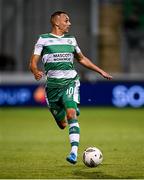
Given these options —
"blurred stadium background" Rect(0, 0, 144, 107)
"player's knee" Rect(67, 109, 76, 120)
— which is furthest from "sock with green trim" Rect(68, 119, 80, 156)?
"blurred stadium background" Rect(0, 0, 144, 107)

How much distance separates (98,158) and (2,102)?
57.0 ft

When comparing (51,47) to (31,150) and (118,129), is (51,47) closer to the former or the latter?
(31,150)

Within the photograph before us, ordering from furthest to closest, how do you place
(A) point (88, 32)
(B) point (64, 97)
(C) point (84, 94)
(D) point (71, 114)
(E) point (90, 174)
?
(A) point (88, 32) → (C) point (84, 94) → (B) point (64, 97) → (D) point (71, 114) → (E) point (90, 174)

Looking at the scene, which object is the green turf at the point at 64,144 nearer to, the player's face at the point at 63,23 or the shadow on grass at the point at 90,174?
the shadow on grass at the point at 90,174

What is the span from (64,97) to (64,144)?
3.96 meters

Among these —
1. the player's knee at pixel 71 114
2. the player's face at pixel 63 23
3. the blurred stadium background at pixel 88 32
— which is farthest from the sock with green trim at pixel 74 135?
the blurred stadium background at pixel 88 32

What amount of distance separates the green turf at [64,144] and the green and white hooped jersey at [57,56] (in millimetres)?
1280

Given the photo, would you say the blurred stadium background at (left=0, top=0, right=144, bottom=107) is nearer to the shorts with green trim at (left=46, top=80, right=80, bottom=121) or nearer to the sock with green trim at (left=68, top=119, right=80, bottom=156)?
the shorts with green trim at (left=46, top=80, right=80, bottom=121)

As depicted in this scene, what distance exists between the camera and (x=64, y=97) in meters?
11.4

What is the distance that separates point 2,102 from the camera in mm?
28156

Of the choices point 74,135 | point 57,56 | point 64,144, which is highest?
point 57,56

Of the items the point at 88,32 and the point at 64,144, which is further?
the point at 88,32

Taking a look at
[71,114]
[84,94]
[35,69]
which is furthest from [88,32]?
[35,69]

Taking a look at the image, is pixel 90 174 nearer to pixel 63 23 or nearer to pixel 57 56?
pixel 57 56
